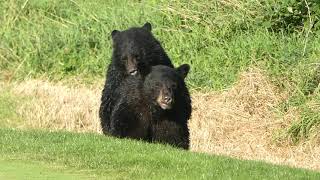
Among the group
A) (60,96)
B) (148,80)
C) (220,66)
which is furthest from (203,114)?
(148,80)

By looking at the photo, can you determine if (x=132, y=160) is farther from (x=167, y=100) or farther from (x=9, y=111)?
(x=9, y=111)

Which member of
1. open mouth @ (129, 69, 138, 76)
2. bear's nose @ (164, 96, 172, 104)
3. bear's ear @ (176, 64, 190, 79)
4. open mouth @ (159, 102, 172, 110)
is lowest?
open mouth @ (159, 102, 172, 110)

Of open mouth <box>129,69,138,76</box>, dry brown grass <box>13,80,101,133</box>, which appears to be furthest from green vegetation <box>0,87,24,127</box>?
open mouth <box>129,69,138,76</box>

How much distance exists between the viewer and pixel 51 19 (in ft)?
65.8

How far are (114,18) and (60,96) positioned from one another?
3045 mm

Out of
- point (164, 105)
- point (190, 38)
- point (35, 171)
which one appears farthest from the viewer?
point (190, 38)

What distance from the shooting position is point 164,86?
1107 centimetres

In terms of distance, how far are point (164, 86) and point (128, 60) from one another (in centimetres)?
111

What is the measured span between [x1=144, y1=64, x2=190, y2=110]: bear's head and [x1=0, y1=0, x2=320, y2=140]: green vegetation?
3.45m

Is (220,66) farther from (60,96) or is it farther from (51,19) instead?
(51,19)

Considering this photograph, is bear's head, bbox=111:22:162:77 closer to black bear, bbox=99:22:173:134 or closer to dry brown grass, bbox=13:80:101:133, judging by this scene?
black bear, bbox=99:22:173:134

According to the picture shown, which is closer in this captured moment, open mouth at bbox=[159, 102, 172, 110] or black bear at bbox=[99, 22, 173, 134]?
open mouth at bbox=[159, 102, 172, 110]

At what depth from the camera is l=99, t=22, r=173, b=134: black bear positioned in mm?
11977

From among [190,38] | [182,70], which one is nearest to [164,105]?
[182,70]
